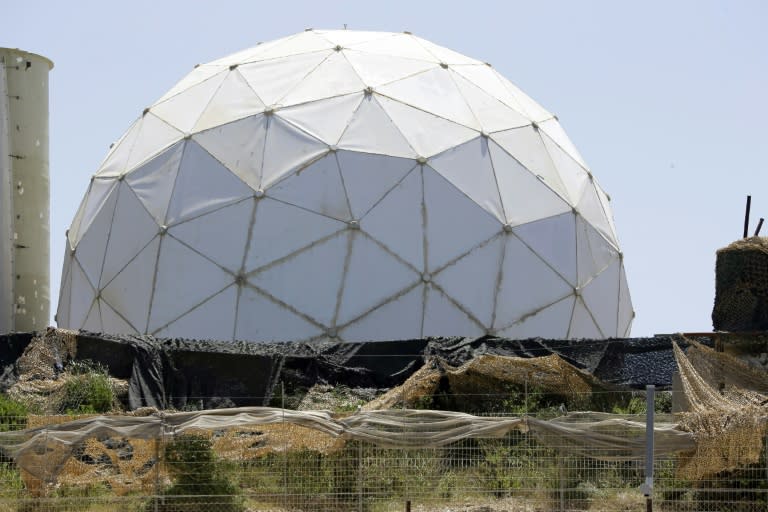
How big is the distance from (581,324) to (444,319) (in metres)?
3.10

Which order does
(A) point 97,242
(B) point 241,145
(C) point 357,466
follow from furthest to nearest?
(A) point 97,242 < (B) point 241,145 < (C) point 357,466

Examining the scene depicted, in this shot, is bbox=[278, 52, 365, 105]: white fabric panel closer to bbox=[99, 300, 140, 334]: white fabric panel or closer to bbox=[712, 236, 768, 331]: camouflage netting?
bbox=[99, 300, 140, 334]: white fabric panel

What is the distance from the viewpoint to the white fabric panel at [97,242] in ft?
82.1

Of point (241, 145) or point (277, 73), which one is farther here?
point (277, 73)

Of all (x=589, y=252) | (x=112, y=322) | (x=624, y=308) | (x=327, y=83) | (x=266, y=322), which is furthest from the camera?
(x=624, y=308)

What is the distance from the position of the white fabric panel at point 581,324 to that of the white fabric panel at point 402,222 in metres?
3.24

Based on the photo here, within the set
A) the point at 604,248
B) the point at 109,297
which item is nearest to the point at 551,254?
the point at 604,248

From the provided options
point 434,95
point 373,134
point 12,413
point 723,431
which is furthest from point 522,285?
point 723,431

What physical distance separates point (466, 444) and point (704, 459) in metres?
2.75

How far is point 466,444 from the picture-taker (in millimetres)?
14914

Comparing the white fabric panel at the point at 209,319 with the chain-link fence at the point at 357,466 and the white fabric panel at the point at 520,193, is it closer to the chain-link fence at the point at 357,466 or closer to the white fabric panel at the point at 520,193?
the white fabric panel at the point at 520,193

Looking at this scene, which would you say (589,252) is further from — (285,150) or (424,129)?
(285,150)

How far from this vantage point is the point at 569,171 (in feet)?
86.4

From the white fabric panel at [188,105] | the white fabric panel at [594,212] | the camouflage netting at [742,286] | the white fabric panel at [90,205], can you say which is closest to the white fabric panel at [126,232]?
the white fabric panel at [90,205]
